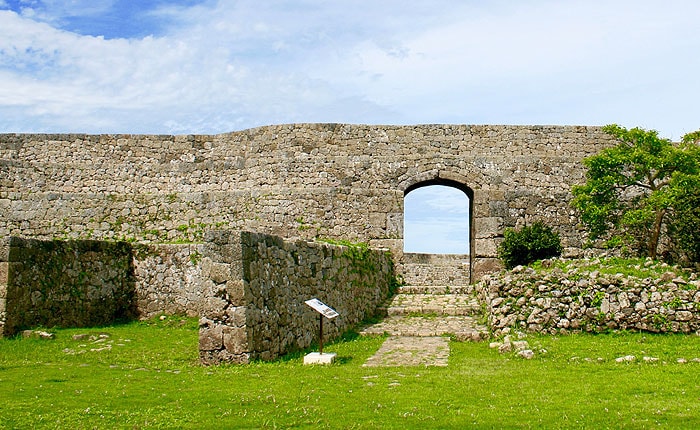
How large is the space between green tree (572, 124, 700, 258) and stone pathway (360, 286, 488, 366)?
4235mm

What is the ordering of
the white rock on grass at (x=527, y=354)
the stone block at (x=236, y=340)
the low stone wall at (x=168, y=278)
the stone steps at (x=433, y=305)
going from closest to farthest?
the stone block at (x=236, y=340) < the white rock on grass at (x=527, y=354) < the low stone wall at (x=168, y=278) < the stone steps at (x=433, y=305)

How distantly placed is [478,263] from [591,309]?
705cm

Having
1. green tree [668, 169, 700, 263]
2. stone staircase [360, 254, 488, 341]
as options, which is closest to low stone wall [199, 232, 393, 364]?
stone staircase [360, 254, 488, 341]

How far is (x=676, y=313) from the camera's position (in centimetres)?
1356

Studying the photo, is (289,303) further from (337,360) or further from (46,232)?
(46,232)

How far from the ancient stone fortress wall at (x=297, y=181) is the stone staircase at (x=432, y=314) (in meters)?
2.03

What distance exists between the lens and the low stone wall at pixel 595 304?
13.6m

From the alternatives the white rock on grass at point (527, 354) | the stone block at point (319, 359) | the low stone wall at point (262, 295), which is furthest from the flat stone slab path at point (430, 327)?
the stone block at point (319, 359)

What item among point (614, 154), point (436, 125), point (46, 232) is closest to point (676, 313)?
point (614, 154)

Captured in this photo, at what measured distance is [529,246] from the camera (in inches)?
736

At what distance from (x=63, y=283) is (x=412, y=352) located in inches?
307

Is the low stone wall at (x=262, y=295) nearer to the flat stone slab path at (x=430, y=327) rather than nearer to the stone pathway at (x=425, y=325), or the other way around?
the flat stone slab path at (x=430, y=327)

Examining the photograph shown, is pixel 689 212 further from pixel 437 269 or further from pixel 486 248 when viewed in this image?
pixel 437 269

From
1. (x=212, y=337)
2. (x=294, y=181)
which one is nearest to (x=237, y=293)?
(x=212, y=337)
